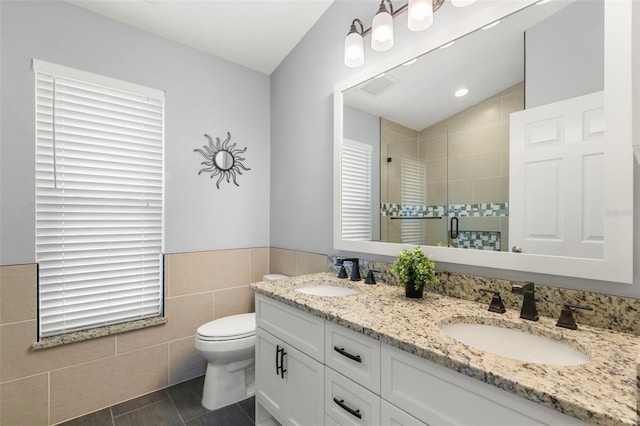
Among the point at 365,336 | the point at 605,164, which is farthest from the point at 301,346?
the point at 605,164

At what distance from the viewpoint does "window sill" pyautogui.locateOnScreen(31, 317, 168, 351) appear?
1758 millimetres

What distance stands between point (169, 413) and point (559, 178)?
2510 mm

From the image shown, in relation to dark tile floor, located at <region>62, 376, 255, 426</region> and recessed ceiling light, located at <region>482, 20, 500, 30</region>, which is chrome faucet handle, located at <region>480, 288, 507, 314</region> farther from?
dark tile floor, located at <region>62, 376, 255, 426</region>

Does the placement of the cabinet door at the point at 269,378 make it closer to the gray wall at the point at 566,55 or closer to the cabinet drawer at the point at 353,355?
the cabinet drawer at the point at 353,355

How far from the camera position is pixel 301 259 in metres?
2.41

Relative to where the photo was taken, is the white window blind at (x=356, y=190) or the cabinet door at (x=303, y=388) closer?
the cabinet door at (x=303, y=388)

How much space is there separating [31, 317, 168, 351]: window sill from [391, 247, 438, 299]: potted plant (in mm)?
1791

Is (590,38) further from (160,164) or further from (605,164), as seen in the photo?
(160,164)

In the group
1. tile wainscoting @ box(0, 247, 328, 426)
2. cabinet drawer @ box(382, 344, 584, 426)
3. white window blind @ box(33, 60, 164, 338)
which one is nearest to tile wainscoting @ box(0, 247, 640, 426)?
tile wainscoting @ box(0, 247, 328, 426)

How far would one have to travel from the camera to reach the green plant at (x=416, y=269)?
139cm

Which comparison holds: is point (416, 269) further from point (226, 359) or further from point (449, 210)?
point (226, 359)

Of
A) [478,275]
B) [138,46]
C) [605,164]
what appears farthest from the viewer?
[138,46]

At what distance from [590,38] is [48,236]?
2819 mm

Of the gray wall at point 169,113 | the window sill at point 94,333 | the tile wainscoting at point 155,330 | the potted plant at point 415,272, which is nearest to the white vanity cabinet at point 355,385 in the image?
the potted plant at point 415,272
